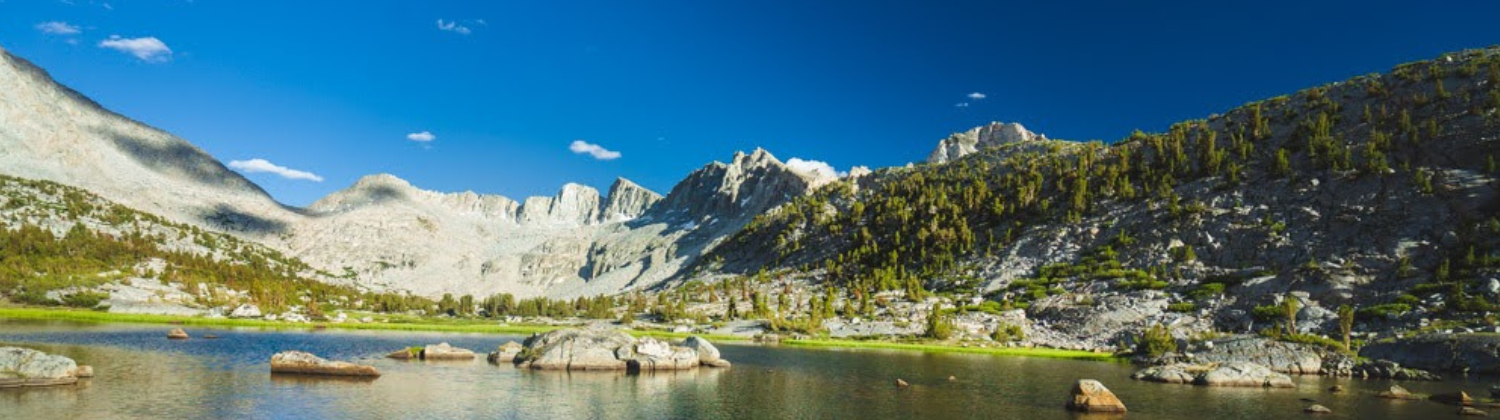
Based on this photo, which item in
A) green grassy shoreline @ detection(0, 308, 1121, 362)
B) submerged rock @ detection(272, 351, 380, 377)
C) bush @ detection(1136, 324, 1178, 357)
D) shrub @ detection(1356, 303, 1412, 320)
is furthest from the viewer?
green grassy shoreline @ detection(0, 308, 1121, 362)

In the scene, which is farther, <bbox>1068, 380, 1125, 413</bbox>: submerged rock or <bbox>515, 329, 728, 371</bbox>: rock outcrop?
<bbox>515, 329, 728, 371</bbox>: rock outcrop

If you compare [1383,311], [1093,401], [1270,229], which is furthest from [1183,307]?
[1093,401]

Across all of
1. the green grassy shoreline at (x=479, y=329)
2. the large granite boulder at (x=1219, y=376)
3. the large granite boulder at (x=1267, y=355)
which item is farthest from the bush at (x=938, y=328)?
the large granite boulder at (x=1219, y=376)

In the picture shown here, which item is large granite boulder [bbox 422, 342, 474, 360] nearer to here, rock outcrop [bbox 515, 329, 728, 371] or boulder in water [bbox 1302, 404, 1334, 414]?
rock outcrop [bbox 515, 329, 728, 371]

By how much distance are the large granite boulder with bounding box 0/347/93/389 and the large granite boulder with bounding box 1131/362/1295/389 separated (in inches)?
3247

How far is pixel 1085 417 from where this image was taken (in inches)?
1791

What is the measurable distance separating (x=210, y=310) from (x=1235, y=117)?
25835cm

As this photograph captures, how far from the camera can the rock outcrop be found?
226 ft

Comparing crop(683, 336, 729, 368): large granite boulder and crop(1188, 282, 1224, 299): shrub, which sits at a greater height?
crop(1188, 282, 1224, 299): shrub

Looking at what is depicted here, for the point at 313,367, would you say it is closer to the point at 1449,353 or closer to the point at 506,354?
the point at 506,354

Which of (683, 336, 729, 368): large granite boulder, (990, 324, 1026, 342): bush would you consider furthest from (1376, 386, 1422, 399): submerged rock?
(990, 324, 1026, 342): bush

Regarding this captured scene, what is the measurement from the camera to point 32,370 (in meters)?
45.7

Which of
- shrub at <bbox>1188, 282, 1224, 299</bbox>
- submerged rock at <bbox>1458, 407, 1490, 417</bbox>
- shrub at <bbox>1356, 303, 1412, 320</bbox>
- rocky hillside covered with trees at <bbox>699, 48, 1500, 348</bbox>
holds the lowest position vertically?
submerged rock at <bbox>1458, 407, 1490, 417</bbox>

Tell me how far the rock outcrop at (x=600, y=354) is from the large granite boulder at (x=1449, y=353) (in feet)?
232
